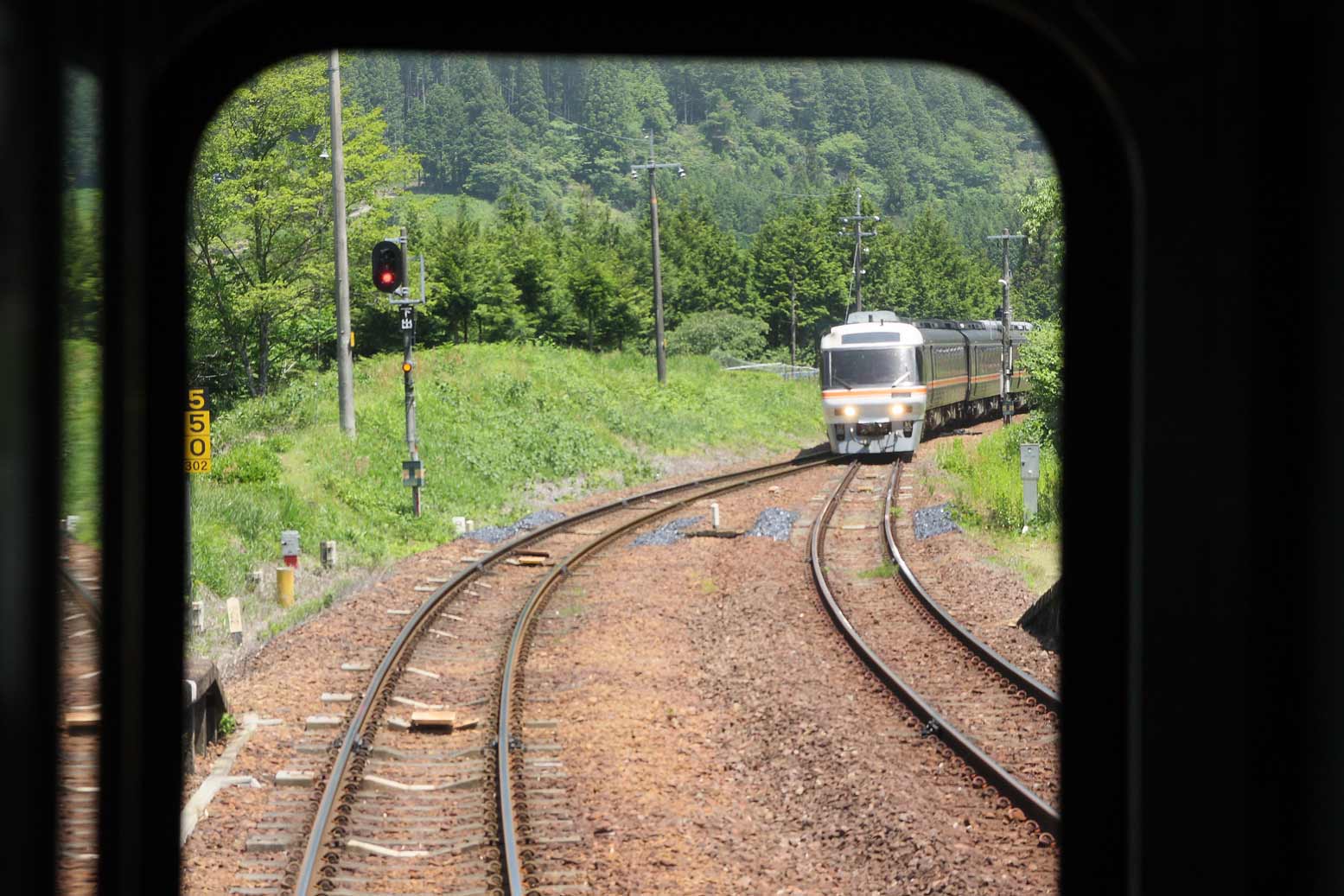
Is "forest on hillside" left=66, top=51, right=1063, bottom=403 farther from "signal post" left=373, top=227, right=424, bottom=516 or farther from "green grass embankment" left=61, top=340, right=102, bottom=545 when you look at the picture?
"signal post" left=373, top=227, right=424, bottom=516

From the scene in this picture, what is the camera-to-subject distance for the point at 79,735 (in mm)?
2121

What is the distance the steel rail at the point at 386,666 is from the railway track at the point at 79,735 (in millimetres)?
4482

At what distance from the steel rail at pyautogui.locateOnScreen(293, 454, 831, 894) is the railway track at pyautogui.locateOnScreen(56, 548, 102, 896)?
4.48 metres

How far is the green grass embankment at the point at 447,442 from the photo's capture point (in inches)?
705

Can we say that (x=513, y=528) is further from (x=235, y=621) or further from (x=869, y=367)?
(x=869, y=367)

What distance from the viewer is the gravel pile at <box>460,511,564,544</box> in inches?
786

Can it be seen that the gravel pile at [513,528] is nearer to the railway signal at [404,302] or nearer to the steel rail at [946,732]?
the railway signal at [404,302]

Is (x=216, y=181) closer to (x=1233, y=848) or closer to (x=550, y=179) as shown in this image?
(x=1233, y=848)

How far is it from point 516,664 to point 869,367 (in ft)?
59.2

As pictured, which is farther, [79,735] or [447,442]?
[447,442]

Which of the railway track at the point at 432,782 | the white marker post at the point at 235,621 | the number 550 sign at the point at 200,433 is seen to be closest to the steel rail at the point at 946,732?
the railway track at the point at 432,782

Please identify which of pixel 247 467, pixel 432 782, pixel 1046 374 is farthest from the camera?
pixel 1046 374

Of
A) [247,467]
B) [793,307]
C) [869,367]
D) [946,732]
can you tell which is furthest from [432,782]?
[793,307]

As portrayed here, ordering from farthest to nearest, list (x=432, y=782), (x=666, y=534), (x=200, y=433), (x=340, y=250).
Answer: (x=340, y=250) < (x=666, y=534) < (x=200, y=433) < (x=432, y=782)
